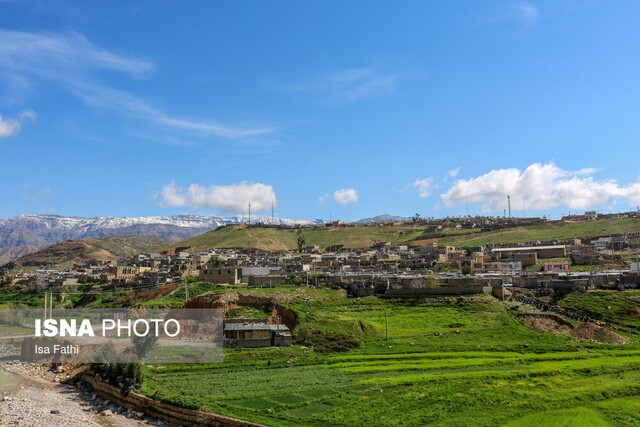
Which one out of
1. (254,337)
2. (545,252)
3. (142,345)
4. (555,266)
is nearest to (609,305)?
(555,266)

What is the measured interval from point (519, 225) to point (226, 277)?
108 m

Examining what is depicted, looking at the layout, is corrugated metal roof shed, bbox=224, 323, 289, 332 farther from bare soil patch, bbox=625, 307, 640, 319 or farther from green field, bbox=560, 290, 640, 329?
bare soil patch, bbox=625, 307, 640, 319

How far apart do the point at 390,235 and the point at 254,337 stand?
4831 inches

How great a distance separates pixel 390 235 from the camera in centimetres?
17012

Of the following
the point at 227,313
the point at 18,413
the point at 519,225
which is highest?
the point at 519,225

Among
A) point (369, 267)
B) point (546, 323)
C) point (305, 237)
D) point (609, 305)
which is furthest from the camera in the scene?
point (305, 237)

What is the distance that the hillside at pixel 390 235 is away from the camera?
13550 cm

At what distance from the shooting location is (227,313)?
61.5m

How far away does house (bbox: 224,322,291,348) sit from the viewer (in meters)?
50.2

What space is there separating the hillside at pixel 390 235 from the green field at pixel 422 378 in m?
86.5

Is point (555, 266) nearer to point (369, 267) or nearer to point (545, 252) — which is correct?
point (545, 252)

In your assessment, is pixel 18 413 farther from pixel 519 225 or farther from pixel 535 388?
pixel 519 225

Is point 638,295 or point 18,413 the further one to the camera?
point 638,295

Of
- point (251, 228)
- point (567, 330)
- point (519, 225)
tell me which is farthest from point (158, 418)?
point (251, 228)
